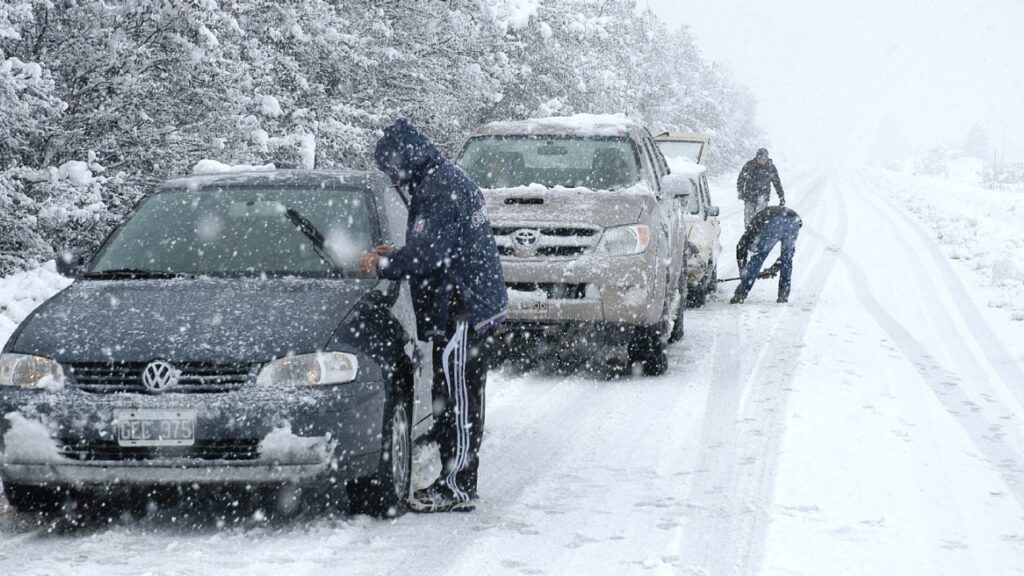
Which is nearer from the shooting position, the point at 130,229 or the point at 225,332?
the point at 225,332

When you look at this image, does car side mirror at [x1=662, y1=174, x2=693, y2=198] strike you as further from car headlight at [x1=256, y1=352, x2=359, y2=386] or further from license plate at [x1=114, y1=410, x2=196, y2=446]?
license plate at [x1=114, y1=410, x2=196, y2=446]

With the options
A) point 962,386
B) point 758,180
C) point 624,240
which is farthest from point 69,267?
point 758,180

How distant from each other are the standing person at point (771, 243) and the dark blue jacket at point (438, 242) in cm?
872

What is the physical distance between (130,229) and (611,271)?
3622mm

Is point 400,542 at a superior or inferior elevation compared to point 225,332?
inferior

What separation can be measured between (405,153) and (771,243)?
923 centimetres

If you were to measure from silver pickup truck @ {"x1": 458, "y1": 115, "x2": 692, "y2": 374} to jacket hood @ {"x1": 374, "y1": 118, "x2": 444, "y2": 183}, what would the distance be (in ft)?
10.9

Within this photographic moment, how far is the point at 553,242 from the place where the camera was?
844 centimetres

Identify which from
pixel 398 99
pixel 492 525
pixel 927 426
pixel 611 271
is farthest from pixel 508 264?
pixel 398 99

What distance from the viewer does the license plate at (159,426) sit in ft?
14.7

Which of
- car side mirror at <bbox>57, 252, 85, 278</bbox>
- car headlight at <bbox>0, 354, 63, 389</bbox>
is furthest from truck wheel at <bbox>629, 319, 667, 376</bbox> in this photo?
car headlight at <bbox>0, 354, 63, 389</bbox>

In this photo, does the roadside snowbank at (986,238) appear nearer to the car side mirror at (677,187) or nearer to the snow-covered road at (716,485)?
the snow-covered road at (716,485)

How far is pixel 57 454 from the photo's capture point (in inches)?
180

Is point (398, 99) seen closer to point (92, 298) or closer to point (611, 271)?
point (611, 271)
